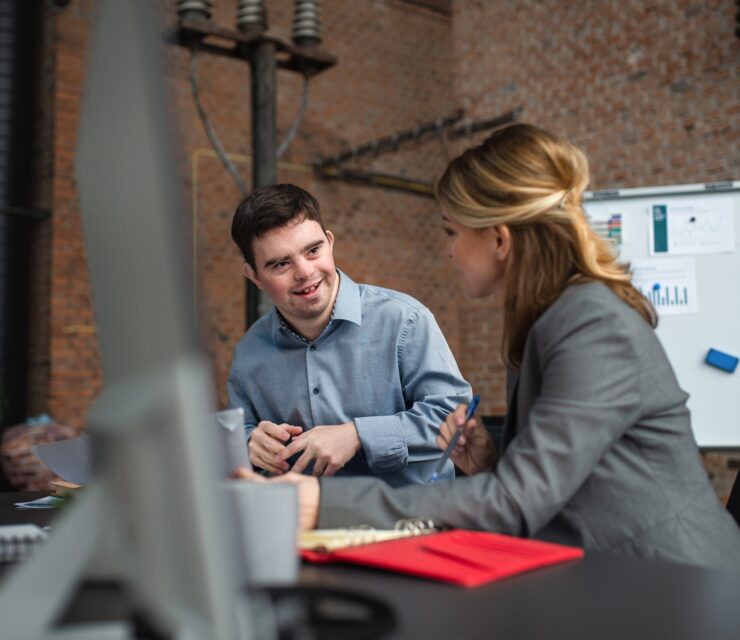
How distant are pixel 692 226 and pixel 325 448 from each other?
8.57 ft

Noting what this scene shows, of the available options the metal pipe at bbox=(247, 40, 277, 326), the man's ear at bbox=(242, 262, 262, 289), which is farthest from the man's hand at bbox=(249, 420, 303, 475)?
Answer: the metal pipe at bbox=(247, 40, 277, 326)

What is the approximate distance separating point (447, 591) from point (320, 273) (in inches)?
51.0

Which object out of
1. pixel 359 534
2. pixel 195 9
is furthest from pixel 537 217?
pixel 195 9

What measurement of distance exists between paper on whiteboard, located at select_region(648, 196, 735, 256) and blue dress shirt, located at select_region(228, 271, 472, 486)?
6.65 feet

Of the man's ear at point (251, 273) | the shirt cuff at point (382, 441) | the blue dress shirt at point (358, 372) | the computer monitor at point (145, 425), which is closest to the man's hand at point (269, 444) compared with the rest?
the shirt cuff at point (382, 441)

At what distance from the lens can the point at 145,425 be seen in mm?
451

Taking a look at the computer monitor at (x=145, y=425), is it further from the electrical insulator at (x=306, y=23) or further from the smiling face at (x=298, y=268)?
the electrical insulator at (x=306, y=23)

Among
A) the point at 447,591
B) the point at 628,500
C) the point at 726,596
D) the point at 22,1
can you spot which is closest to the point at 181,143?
the point at 447,591

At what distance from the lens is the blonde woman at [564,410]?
108 cm

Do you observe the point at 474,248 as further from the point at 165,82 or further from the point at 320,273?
the point at 165,82

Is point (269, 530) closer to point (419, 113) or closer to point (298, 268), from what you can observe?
point (298, 268)

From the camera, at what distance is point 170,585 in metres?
0.46

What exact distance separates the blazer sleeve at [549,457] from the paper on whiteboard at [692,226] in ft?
9.00

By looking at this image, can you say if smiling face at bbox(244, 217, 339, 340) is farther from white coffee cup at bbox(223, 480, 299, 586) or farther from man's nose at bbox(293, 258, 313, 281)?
white coffee cup at bbox(223, 480, 299, 586)
